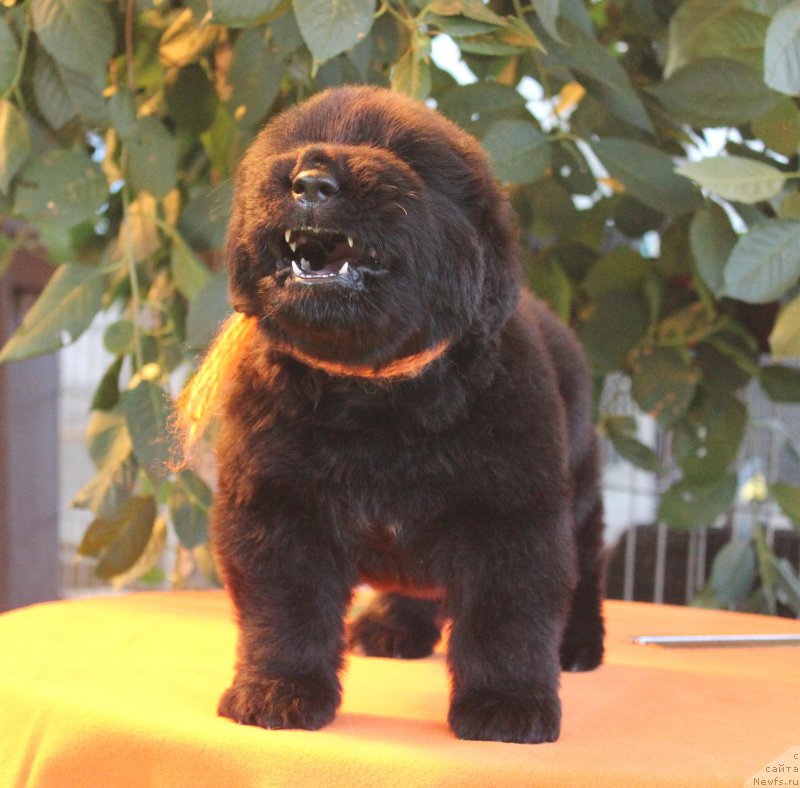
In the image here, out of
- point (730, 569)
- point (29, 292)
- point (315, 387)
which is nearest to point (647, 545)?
point (730, 569)

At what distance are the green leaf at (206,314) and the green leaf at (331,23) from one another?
42cm

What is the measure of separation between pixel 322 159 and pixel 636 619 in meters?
1.10

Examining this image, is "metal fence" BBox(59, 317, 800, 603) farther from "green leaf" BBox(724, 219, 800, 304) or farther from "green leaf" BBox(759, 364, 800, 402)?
"green leaf" BBox(724, 219, 800, 304)

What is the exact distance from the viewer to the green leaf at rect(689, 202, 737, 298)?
1657mm

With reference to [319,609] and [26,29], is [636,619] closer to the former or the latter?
[319,609]

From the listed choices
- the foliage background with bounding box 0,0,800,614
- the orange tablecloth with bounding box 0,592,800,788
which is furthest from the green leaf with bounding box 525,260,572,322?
the orange tablecloth with bounding box 0,592,800,788

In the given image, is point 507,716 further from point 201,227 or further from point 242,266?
point 201,227

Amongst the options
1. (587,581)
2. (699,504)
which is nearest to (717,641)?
(587,581)

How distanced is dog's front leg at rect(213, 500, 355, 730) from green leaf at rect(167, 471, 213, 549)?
2.06 feet

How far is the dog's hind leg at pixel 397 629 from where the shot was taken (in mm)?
1433

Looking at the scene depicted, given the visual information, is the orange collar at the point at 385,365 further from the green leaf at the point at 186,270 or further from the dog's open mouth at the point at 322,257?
the green leaf at the point at 186,270

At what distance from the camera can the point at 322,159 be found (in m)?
0.92

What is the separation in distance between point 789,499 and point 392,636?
2.92 feet

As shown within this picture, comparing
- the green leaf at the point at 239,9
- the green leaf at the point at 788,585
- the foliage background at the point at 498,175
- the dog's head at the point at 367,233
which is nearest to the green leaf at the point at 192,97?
the foliage background at the point at 498,175
